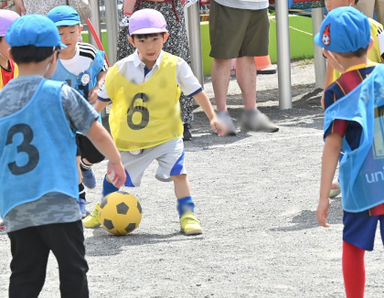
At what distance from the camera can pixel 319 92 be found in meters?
11.5

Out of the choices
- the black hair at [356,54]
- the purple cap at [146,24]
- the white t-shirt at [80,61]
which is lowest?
the white t-shirt at [80,61]

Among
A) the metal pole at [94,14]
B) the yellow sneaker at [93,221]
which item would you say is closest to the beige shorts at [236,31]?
the metal pole at [94,14]

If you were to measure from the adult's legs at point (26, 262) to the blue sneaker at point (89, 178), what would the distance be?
3083 mm

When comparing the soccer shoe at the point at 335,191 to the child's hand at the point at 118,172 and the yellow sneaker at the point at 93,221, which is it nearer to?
the yellow sneaker at the point at 93,221

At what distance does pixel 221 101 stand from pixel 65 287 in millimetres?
5511

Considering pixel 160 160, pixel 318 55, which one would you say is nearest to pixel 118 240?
pixel 160 160

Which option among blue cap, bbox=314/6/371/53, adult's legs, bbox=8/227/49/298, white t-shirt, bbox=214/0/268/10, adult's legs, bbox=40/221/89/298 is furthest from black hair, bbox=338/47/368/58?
white t-shirt, bbox=214/0/268/10

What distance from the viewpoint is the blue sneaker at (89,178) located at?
691cm

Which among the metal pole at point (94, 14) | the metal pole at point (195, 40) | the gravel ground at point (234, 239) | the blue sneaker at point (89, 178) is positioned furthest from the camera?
the metal pole at point (195, 40)

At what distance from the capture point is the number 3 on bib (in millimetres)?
5941

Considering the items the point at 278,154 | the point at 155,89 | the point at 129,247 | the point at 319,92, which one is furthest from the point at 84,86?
the point at 319,92

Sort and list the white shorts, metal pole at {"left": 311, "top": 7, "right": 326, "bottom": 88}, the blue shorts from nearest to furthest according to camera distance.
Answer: the blue shorts, the white shorts, metal pole at {"left": 311, "top": 7, "right": 326, "bottom": 88}

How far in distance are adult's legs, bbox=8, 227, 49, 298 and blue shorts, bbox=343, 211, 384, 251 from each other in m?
1.24

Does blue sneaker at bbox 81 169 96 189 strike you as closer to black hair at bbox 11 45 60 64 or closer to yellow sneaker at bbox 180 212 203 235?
yellow sneaker at bbox 180 212 203 235
